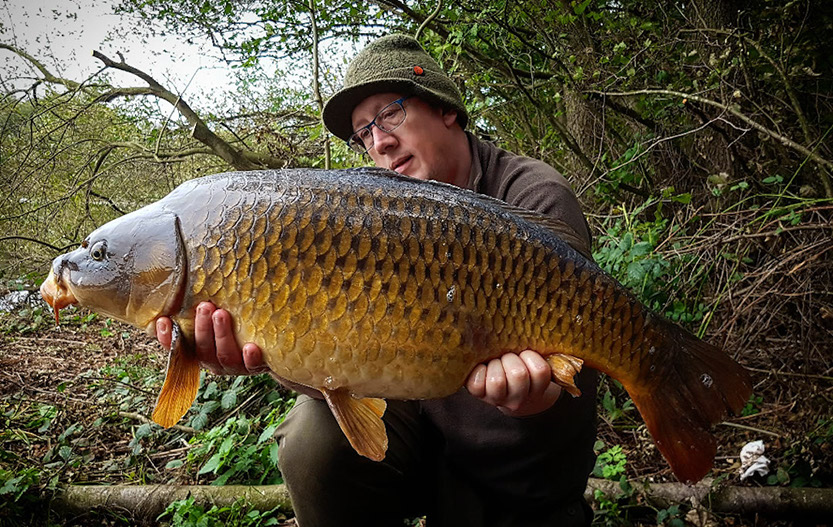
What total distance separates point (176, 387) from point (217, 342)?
131 mm

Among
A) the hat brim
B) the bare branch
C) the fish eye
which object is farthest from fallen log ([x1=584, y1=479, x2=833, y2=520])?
the bare branch

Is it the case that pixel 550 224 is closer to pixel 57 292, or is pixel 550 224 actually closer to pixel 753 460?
pixel 57 292

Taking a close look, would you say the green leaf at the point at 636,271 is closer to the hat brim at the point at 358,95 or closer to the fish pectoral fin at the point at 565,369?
the hat brim at the point at 358,95

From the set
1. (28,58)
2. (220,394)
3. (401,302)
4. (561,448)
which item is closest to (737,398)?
(561,448)

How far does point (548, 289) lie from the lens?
106 centimetres

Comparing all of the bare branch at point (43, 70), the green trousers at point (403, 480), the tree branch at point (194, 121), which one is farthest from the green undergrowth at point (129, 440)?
the bare branch at point (43, 70)

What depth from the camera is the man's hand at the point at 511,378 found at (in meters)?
1.05

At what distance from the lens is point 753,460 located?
5.91 ft

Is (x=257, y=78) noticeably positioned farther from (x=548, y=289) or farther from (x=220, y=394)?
(x=548, y=289)

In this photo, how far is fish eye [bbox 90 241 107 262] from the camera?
103 cm

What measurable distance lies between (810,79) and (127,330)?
4.89 metres

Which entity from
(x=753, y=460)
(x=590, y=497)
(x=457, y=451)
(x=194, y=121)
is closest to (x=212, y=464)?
(x=457, y=451)

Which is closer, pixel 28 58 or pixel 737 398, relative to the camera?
pixel 737 398

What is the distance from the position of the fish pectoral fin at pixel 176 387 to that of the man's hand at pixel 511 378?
1.80 feet
